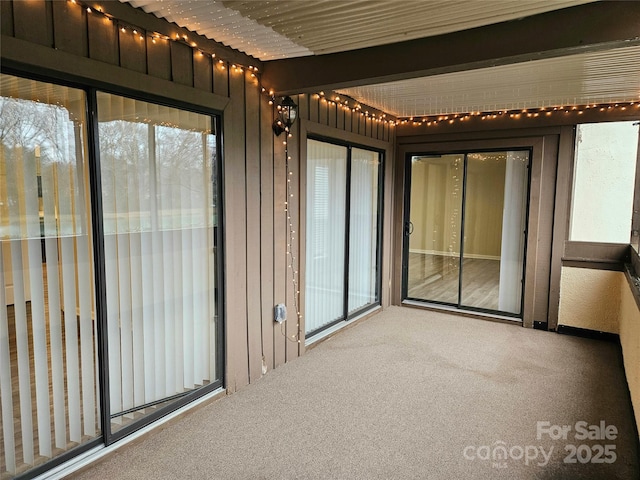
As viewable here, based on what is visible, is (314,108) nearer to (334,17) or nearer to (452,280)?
(334,17)

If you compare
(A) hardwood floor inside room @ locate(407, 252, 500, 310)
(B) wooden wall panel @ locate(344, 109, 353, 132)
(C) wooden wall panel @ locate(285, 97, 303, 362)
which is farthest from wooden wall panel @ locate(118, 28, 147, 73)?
(A) hardwood floor inside room @ locate(407, 252, 500, 310)

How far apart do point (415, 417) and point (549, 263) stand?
3.03 metres

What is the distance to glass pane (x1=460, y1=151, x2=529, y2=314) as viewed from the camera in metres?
5.19

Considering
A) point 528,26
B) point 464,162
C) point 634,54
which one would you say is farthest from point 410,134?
point 528,26

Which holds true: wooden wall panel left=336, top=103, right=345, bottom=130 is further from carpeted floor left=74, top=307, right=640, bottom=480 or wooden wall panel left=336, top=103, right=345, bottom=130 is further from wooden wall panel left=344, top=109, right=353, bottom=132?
carpeted floor left=74, top=307, right=640, bottom=480

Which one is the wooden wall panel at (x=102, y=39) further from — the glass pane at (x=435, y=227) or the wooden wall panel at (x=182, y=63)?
the glass pane at (x=435, y=227)

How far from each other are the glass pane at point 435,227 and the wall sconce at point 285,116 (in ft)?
9.04

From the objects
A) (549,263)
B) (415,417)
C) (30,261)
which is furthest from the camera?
(549,263)

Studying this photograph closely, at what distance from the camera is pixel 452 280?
5773 mm

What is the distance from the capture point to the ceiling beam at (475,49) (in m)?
2.16

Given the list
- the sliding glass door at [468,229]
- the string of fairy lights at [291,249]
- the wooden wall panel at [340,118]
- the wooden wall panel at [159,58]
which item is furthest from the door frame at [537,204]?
the wooden wall panel at [159,58]

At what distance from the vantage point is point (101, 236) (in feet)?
7.74

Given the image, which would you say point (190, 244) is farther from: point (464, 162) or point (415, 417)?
point (464, 162)

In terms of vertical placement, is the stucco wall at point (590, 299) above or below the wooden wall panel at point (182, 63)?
below
